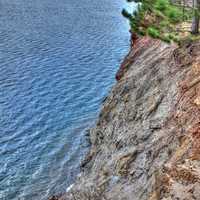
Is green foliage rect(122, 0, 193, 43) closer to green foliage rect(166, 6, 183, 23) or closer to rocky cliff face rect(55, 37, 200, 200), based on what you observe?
green foliage rect(166, 6, 183, 23)

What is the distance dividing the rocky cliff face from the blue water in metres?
3.14

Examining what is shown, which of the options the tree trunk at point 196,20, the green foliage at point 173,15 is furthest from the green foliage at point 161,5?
the tree trunk at point 196,20

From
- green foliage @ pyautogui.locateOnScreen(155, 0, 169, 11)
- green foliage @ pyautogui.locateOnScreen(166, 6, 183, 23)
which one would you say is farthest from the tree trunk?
green foliage @ pyautogui.locateOnScreen(155, 0, 169, 11)

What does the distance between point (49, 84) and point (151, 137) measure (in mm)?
27094

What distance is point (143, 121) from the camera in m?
27.9

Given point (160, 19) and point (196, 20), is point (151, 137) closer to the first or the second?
point (196, 20)

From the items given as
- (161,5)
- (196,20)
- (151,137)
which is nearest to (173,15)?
(161,5)

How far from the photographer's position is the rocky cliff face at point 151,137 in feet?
62.1

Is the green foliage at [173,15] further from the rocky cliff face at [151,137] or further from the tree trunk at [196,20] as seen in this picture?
the rocky cliff face at [151,137]

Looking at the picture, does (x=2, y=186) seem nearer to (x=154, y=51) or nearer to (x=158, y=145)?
(x=158, y=145)

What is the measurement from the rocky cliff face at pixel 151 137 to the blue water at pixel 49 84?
3.14 metres

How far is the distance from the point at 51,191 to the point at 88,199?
5.72 metres

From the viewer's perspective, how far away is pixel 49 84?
164 ft

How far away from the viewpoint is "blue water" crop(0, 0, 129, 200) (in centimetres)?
3309
